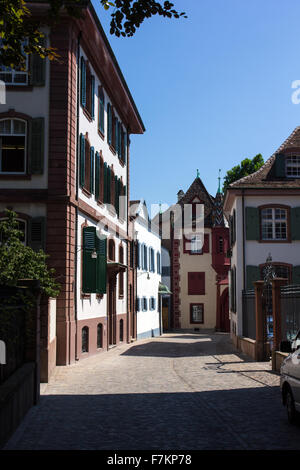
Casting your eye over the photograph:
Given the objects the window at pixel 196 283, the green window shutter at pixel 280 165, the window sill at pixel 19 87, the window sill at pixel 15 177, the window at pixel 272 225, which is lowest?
the window at pixel 196 283

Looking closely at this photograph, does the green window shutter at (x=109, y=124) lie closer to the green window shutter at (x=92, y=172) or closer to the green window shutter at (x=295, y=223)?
the green window shutter at (x=92, y=172)

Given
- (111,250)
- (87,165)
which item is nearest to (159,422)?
(87,165)

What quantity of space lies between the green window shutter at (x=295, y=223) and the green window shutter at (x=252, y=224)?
1.59 meters

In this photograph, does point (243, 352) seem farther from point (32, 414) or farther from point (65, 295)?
point (32, 414)

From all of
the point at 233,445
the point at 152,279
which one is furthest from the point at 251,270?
the point at 233,445

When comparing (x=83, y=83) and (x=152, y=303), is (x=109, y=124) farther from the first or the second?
(x=152, y=303)

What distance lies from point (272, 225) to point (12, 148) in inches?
499

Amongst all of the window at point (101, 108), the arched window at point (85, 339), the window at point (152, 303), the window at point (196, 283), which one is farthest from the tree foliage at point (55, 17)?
the window at point (196, 283)

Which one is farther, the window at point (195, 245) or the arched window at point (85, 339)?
the window at point (195, 245)

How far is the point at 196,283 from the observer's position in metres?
53.3

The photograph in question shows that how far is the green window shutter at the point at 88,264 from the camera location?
68.6 feet

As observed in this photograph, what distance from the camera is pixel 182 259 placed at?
54000 millimetres

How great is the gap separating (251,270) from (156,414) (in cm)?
1742

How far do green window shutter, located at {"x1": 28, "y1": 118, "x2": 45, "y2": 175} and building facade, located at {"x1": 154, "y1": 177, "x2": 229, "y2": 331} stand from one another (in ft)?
108
